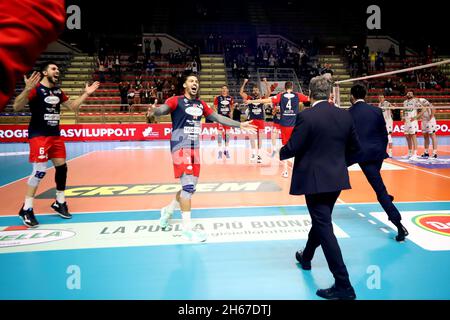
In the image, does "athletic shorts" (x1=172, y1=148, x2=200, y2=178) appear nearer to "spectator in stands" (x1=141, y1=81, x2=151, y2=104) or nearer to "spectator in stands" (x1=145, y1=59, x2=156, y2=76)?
"spectator in stands" (x1=141, y1=81, x2=151, y2=104)

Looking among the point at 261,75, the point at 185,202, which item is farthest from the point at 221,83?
the point at 185,202

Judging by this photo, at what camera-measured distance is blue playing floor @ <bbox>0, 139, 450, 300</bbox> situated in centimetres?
340

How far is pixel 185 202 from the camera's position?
487 centimetres

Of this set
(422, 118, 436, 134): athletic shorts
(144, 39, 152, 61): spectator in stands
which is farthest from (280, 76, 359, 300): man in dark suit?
(144, 39, 152, 61): spectator in stands

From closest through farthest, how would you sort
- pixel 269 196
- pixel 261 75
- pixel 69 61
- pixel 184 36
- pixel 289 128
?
pixel 269 196 → pixel 289 128 → pixel 261 75 → pixel 69 61 → pixel 184 36

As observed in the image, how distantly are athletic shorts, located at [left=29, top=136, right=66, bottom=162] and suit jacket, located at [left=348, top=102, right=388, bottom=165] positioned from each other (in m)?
4.48

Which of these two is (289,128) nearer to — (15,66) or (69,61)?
(15,66)

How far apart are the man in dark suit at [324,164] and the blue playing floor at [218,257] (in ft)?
1.12

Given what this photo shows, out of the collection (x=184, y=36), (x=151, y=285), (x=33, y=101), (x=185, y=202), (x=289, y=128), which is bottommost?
(x=151, y=285)

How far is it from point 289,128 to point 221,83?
17.5 metres

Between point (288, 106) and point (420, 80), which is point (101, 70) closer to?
point (288, 106)

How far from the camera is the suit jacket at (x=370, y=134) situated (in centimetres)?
476

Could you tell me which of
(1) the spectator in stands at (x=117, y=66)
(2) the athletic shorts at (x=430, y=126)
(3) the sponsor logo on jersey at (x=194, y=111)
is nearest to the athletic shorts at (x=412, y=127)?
(2) the athletic shorts at (x=430, y=126)

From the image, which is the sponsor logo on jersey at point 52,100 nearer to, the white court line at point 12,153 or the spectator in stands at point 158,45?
the white court line at point 12,153
